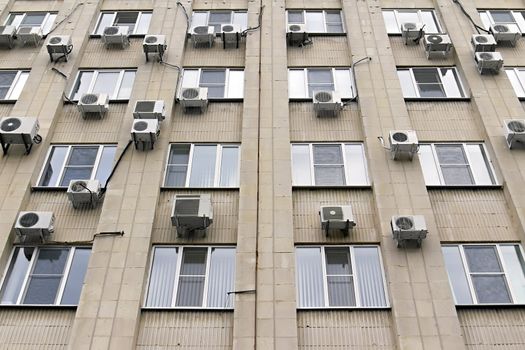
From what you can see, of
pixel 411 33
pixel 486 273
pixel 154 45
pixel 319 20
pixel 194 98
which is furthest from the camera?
pixel 319 20

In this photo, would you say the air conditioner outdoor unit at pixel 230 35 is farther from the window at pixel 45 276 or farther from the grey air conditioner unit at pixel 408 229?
the grey air conditioner unit at pixel 408 229

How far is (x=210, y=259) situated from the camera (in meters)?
16.0

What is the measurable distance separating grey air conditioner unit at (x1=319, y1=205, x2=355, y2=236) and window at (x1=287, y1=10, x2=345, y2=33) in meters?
9.89

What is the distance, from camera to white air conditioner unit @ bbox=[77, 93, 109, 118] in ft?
63.4

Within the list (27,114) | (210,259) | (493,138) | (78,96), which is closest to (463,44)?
(493,138)

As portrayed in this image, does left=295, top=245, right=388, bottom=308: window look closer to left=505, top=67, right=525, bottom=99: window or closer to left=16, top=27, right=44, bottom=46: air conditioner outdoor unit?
left=505, top=67, right=525, bottom=99: window

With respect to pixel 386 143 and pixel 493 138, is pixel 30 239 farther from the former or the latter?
pixel 493 138

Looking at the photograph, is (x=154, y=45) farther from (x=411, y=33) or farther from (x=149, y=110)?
(x=411, y=33)

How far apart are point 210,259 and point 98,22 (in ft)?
43.9

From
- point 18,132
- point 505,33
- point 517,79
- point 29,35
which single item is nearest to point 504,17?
point 505,33

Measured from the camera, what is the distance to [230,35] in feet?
72.1

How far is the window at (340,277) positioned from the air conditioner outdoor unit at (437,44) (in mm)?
9593

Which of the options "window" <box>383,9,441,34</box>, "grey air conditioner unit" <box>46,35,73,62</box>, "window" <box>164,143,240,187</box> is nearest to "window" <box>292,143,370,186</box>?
"window" <box>164,143,240,187</box>

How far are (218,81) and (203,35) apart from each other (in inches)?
87.9
